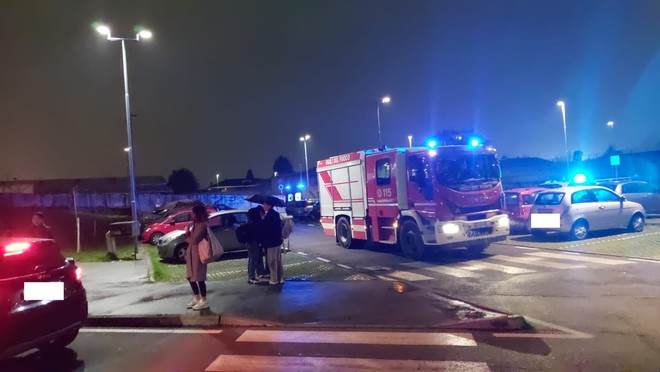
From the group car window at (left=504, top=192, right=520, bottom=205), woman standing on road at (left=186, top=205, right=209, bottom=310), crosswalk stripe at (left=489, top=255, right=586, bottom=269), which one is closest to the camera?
woman standing on road at (left=186, top=205, right=209, bottom=310)

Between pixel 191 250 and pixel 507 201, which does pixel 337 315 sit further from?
pixel 507 201

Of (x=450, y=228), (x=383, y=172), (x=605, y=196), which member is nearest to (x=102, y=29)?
(x=383, y=172)

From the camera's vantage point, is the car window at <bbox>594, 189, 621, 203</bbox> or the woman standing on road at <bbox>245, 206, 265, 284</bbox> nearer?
the woman standing on road at <bbox>245, 206, 265, 284</bbox>

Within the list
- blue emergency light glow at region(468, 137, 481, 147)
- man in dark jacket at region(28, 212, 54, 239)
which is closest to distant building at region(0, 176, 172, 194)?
man in dark jacket at region(28, 212, 54, 239)

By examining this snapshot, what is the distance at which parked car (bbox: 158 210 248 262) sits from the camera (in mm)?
15477

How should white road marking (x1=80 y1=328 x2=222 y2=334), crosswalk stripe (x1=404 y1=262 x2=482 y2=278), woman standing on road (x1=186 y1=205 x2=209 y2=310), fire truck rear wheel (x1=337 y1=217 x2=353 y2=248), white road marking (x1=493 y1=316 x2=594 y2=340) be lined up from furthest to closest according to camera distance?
1. fire truck rear wheel (x1=337 y1=217 x2=353 y2=248)
2. crosswalk stripe (x1=404 y1=262 x2=482 y2=278)
3. woman standing on road (x1=186 y1=205 x2=209 y2=310)
4. white road marking (x1=80 y1=328 x2=222 y2=334)
5. white road marking (x1=493 y1=316 x2=594 y2=340)

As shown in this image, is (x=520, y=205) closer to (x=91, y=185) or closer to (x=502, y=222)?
(x=502, y=222)

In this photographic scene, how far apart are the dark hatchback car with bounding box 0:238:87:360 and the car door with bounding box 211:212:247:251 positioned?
9605mm

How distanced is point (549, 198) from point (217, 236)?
10304 mm

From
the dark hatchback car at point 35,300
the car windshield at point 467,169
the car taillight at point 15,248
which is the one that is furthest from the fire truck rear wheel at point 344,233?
the car taillight at point 15,248

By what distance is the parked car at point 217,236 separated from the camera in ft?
50.8

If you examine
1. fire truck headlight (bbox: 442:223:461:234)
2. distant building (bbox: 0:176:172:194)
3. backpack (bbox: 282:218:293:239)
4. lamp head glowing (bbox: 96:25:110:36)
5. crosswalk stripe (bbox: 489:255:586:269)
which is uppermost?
lamp head glowing (bbox: 96:25:110:36)

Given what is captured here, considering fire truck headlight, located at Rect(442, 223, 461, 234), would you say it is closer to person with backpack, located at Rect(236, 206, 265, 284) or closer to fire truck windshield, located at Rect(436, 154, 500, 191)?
fire truck windshield, located at Rect(436, 154, 500, 191)

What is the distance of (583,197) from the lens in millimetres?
15273
